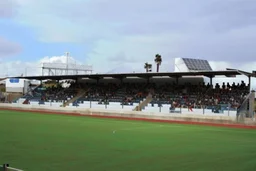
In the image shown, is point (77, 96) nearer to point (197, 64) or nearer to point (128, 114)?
point (128, 114)

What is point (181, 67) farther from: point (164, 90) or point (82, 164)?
point (82, 164)

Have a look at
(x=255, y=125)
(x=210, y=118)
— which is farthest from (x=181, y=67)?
(x=255, y=125)

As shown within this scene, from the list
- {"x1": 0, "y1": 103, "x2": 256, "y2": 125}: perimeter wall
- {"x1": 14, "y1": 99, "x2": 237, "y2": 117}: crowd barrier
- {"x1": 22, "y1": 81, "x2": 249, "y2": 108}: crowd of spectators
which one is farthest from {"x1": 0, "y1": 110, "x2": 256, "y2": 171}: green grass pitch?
{"x1": 22, "y1": 81, "x2": 249, "y2": 108}: crowd of spectators

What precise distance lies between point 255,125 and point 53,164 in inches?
944

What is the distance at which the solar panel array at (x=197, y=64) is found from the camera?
199 ft

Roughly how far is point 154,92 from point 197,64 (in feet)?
66.3

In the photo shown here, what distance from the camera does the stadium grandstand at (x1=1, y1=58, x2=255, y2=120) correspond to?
38.8 m

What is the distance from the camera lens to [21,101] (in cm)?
5966

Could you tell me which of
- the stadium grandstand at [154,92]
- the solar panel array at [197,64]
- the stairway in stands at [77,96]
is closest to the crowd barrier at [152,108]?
the stadium grandstand at [154,92]

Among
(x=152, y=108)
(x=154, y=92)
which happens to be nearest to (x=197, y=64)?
(x=154, y=92)

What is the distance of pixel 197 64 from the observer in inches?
2557

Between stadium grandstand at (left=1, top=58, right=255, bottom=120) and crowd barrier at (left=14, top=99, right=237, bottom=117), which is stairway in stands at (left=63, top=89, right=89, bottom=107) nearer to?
stadium grandstand at (left=1, top=58, right=255, bottom=120)

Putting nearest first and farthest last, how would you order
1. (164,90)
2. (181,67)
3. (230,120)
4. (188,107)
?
(230,120)
(188,107)
(164,90)
(181,67)

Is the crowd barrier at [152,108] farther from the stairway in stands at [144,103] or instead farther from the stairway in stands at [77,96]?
the stairway in stands at [77,96]
